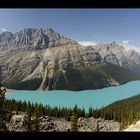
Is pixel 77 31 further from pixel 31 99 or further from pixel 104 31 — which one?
pixel 31 99

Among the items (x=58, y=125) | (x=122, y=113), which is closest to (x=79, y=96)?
(x=58, y=125)

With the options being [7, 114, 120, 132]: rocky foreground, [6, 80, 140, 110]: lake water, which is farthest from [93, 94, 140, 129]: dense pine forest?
[7, 114, 120, 132]: rocky foreground

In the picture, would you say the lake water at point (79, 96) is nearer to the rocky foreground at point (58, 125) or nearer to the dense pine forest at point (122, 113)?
the dense pine forest at point (122, 113)

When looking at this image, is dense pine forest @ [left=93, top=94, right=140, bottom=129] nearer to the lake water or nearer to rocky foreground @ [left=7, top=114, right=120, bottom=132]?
the lake water

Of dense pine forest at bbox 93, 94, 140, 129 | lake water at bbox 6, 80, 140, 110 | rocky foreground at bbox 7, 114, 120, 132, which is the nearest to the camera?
rocky foreground at bbox 7, 114, 120, 132

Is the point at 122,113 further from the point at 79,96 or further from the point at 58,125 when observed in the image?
the point at 79,96

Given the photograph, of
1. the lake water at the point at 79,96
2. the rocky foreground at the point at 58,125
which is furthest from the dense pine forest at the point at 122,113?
the rocky foreground at the point at 58,125

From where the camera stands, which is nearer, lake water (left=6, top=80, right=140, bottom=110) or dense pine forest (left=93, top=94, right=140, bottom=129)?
→ lake water (left=6, top=80, right=140, bottom=110)

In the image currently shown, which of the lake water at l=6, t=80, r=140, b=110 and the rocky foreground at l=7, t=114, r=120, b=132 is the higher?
the lake water at l=6, t=80, r=140, b=110
